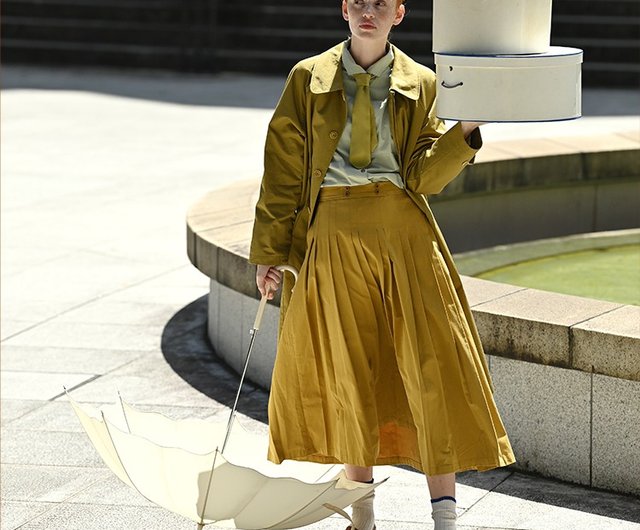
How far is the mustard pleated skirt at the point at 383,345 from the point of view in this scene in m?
4.05

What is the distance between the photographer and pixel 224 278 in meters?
6.54

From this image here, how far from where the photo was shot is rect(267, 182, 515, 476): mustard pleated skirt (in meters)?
4.05

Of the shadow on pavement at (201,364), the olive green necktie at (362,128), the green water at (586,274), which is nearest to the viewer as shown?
the olive green necktie at (362,128)

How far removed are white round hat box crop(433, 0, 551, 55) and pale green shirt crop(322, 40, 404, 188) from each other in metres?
0.31

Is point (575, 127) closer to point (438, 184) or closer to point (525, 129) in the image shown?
point (525, 129)

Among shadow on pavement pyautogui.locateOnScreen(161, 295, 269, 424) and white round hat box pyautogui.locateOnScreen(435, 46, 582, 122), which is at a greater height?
white round hat box pyautogui.locateOnScreen(435, 46, 582, 122)

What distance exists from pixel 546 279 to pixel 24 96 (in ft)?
36.3

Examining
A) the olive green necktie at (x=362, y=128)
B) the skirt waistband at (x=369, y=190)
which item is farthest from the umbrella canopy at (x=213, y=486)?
the olive green necktie at (x=362, y=128)

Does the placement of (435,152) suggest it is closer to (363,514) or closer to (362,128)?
(362,128)

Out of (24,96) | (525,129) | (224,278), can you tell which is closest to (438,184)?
(224,278)

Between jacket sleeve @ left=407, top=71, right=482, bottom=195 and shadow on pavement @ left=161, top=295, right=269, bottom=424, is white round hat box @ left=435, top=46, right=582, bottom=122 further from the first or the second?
shadow on pavement @ left=161, top=295, right=269, bottom=424

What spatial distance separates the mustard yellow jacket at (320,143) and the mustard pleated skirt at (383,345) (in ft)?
0.27

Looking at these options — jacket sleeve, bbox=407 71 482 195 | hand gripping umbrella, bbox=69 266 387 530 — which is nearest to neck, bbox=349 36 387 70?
jacket sleeve, bbox=407 71 482 195

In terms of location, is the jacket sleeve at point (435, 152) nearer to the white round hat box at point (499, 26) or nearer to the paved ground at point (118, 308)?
the white round hat box at point (499, 26)
